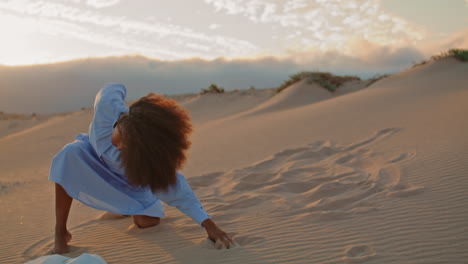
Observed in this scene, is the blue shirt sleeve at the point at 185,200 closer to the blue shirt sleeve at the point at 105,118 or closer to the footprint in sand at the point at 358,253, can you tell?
the blue shirt sleeve at the point at 105,118

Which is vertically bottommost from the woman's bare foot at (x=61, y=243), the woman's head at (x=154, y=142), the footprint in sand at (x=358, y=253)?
the footprint in sand at (x=358, y=253)

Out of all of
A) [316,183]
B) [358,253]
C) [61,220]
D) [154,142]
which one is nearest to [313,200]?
[316,183]

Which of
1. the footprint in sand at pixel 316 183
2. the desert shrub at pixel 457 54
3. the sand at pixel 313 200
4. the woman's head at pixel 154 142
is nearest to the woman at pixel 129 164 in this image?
the woman's head at pixel 154 142

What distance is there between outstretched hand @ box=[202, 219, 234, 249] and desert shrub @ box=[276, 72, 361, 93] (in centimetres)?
1333

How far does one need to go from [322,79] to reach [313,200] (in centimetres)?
1297

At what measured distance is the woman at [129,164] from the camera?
2512 mm

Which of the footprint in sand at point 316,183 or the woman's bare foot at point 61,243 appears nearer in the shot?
the woman's bare foot at point 61,243

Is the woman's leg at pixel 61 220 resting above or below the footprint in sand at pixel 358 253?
above

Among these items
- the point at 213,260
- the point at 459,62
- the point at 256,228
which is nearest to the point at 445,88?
the point at 459,62

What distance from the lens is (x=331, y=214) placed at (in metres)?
3.19

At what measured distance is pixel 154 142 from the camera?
248cm

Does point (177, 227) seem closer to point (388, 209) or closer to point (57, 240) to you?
point (57, 240)

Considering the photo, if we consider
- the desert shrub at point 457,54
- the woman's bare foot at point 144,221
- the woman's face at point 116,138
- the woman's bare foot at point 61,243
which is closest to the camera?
the woman's face at point 116,138

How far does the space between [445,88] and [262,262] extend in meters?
8.52
